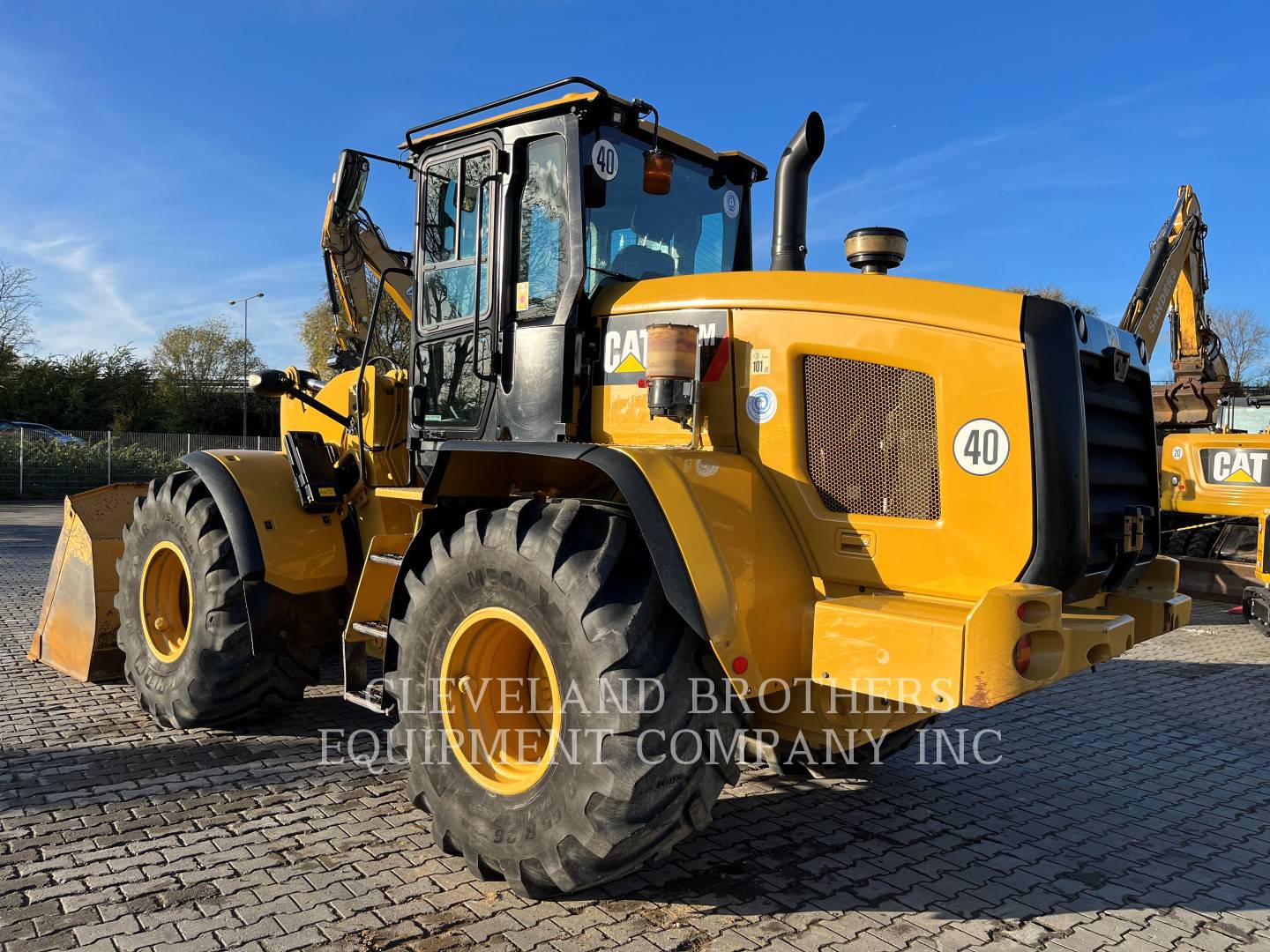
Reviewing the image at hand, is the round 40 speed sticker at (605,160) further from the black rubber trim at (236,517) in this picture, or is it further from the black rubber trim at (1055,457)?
the black rubber trim at (236,517)

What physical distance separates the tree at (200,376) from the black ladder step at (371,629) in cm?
3944

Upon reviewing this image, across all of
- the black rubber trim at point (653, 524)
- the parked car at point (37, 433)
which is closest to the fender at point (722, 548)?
the black rubber trim at point (653, 524)

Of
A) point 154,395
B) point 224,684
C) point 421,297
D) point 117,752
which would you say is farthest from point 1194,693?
point 154,395

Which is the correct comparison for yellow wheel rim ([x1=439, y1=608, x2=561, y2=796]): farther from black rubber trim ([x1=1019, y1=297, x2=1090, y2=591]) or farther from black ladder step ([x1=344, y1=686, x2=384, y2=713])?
black rubber trim ([x1=1019, y1=297, x2=1090, y2=591])

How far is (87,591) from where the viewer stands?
643 centimetres

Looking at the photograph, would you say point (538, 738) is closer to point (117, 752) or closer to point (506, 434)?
point (506, 434)

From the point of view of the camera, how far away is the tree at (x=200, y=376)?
42406 millimetres

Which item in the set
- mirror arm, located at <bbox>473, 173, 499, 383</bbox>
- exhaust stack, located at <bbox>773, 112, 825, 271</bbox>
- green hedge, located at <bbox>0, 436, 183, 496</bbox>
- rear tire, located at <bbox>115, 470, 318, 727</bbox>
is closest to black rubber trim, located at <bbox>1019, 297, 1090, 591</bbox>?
exhaust stack, located at <bbox>773, 112, 825, 271</bbox>

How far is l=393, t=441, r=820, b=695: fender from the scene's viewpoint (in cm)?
313

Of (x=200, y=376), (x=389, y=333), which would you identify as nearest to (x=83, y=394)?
(x=200, y=376)

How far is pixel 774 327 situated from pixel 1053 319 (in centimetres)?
97

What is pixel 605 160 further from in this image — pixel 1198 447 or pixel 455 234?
pixel 1198 447

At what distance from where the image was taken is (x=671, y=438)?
382 centimetres

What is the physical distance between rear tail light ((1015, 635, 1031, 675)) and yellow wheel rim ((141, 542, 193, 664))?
4644 mm
